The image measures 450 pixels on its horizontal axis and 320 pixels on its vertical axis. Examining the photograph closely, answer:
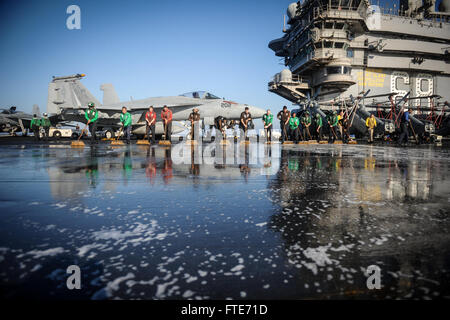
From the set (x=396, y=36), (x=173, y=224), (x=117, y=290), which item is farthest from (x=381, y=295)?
(x=396, y=36)

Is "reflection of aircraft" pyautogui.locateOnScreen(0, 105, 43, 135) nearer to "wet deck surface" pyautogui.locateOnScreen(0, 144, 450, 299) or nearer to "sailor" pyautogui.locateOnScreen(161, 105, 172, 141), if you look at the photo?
"sailor" pyautogui.locateOnScreen(161, 105, 172, 141)

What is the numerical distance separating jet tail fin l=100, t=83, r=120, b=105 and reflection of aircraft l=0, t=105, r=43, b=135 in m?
7.58

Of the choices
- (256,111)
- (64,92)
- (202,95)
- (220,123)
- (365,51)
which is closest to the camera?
(220,123)

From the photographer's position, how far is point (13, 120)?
2666 cm

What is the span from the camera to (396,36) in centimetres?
3347

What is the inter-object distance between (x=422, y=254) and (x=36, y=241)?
1.86m

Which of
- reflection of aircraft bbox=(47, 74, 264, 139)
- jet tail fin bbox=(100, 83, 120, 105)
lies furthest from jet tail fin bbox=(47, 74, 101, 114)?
jet tail fin bbox=(100, 83, 120, 105)

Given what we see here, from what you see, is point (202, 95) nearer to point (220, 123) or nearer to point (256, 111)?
point (220, 123)

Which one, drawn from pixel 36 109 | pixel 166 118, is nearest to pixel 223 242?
pixel 166 118

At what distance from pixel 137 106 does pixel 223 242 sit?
766 inches

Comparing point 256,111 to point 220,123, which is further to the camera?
point 256,111

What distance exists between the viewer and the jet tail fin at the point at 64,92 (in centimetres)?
2283

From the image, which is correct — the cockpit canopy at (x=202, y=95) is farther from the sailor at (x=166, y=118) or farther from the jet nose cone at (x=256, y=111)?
the sailor at (x=166, y=118)

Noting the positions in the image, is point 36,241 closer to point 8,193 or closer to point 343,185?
point 8,193
